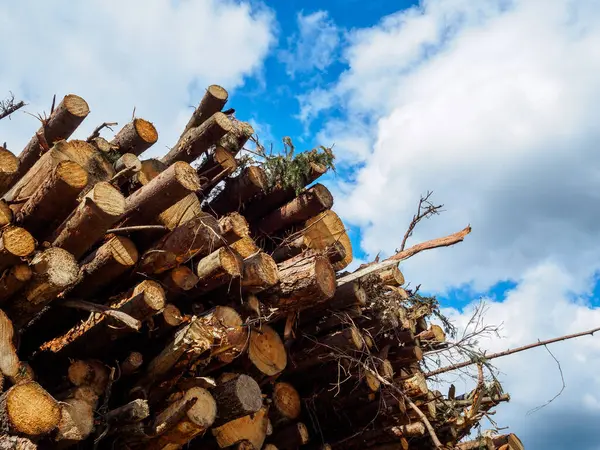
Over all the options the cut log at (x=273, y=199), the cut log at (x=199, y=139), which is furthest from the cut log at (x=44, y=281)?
the cut log at (x=273, y=199)

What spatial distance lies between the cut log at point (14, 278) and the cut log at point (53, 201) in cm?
34

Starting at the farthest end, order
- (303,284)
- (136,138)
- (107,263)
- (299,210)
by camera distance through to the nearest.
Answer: (299,210) < (136,138) < (303,284) < (107,263)

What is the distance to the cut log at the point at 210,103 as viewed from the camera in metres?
5.25

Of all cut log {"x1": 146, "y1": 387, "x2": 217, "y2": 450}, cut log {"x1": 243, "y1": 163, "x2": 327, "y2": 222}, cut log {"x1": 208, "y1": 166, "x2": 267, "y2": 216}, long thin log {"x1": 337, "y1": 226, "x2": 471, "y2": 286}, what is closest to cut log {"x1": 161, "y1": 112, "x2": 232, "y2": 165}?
cut log {"x1": 208, "y1": 166, "x2": 267, "y2": 216}

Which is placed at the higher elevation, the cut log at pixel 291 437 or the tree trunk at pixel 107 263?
the tree trunk at pixel 107 263

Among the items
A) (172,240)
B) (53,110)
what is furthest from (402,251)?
(53,110)

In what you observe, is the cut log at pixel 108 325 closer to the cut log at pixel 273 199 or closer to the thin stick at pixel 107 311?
the thin stick at pixel 107 311

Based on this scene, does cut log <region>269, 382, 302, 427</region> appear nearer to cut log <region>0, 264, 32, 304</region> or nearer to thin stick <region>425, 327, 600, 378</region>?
thin stick <region>425, 327, 600, 378</region>

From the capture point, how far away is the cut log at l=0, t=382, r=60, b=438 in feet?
10.1

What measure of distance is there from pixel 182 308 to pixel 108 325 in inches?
27.3

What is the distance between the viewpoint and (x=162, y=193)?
3.83 m

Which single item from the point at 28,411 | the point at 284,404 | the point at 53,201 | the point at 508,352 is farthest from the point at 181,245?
the point at 508,352

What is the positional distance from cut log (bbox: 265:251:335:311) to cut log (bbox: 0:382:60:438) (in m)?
1.75

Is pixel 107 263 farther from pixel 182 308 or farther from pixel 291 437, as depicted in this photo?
pixel 291 437
